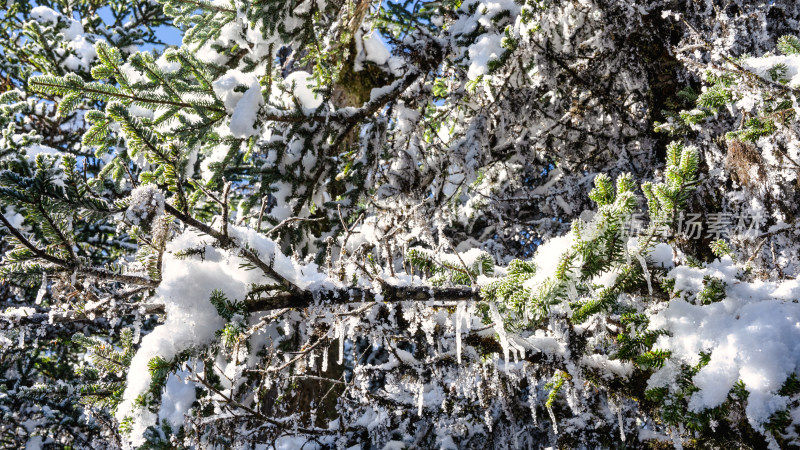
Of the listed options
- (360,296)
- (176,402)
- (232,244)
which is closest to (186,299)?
(232,244)

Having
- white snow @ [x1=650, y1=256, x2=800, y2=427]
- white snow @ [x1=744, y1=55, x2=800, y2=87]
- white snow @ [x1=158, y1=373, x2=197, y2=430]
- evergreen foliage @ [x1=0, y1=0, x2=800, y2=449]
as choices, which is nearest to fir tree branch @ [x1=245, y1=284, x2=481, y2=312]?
evergreen foliage @ [x1=0, y1=0, x2=800, y2=449]

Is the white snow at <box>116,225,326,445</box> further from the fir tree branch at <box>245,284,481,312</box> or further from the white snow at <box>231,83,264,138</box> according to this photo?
the white snow at <box>231,83,264,138</box>

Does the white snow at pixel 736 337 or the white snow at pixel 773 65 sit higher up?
the white snow at pixel 773 65

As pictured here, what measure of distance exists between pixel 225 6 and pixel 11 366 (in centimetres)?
583

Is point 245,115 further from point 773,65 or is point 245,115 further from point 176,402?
point 773,65

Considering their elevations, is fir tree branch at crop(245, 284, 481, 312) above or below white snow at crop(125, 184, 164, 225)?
below

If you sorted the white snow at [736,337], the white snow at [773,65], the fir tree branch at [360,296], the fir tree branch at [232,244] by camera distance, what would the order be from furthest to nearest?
1. the white snow at [773,65]
2. the fir tree branch at [360,296]
3. the white snow at [736,337]
4. the fir tree branch at [232,244]

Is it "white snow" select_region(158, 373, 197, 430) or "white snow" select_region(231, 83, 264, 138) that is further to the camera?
"white snow" select_region(158, 373, 197, 430)

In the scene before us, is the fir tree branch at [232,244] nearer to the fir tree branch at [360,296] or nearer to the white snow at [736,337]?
the fir tree branch at [360,296]

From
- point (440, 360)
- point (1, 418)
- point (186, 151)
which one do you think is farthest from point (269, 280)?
point (1, 418)

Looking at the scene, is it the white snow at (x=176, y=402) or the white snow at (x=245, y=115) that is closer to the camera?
the white snow at (x=245, y=115)

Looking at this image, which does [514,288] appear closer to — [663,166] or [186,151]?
[186,151]

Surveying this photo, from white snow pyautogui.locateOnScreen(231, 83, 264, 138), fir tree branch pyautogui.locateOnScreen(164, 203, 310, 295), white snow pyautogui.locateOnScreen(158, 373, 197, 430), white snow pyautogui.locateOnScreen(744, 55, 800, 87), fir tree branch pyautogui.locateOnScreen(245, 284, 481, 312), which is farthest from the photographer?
white snow pyautogui.locateOnScreen(158, 373, 197, 430)

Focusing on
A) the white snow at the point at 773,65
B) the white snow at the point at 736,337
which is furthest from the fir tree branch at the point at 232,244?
the white snow at the point at 773,65
